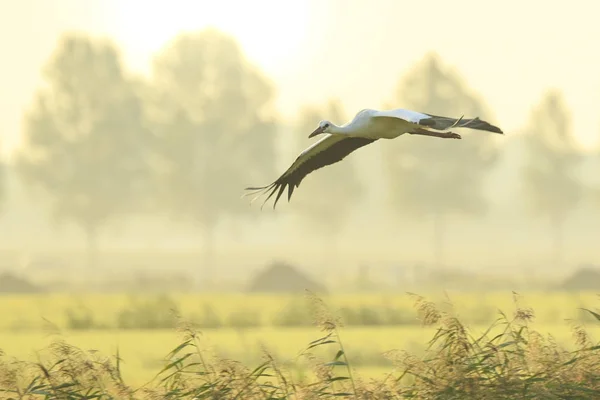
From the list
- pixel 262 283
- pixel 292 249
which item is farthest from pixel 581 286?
pixel 292 249

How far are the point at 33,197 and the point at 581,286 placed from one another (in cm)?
3675

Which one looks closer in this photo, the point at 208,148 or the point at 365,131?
the point at 365,131

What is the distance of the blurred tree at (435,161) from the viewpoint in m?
74.3

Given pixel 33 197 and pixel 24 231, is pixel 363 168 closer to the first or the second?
pixel 24 231

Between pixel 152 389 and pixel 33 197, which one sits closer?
pixel 152 389

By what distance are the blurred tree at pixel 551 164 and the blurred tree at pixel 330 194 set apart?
11.1 metres

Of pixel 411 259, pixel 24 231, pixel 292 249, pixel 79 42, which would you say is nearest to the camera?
pixel 79 42

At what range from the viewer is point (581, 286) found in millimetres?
47938

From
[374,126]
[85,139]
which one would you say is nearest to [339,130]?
[374,126]

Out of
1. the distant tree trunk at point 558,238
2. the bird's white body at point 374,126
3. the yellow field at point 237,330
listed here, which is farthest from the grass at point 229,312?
the distant tree trunk at point 558,238

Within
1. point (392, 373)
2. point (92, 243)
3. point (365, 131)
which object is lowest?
point (92, 243)

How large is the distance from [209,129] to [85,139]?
829 cm

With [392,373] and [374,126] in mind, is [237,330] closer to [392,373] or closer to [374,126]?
[374,126]

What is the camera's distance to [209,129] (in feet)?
251
